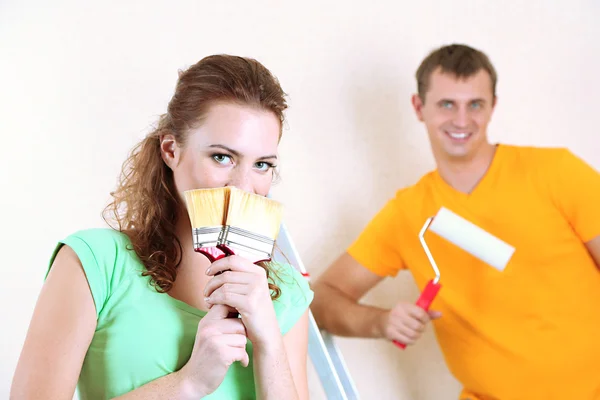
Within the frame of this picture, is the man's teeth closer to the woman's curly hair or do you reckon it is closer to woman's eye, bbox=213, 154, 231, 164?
the woman's curly hair

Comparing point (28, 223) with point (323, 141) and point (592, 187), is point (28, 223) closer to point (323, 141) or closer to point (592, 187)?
point (323, 141)

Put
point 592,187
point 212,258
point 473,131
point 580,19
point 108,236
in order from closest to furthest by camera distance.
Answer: point 212,258
point 108,236
point 592,187
point 473,131
point 580,19

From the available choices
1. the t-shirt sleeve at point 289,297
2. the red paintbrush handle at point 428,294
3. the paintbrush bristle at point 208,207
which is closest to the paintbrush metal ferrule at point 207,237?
the paintbrush bristle at point 208,207

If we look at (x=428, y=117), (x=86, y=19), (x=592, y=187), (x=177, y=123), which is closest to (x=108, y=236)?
(x=177, y=123)

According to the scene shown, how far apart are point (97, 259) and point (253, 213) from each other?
252 millimetres

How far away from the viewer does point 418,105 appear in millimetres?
1943

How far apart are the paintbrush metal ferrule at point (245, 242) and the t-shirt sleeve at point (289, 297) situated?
19 centimetres

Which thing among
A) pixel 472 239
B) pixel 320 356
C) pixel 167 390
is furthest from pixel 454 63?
pixel 167 390

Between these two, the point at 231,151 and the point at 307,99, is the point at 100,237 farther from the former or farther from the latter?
the point at 307,99

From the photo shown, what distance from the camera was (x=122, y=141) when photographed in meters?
1.64

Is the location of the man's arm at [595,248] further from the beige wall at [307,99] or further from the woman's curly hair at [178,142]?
the woman's curly hair at [178,142]

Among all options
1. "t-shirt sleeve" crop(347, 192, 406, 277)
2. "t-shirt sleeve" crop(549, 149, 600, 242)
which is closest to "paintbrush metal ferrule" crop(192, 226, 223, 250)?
"t-shirt sleeve" crop(347, 192, 406, 277)

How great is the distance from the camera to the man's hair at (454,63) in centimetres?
186

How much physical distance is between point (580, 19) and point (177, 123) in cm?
160
